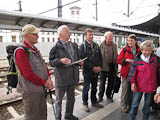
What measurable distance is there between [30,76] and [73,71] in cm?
95

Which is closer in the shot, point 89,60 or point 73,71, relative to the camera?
point 73,71

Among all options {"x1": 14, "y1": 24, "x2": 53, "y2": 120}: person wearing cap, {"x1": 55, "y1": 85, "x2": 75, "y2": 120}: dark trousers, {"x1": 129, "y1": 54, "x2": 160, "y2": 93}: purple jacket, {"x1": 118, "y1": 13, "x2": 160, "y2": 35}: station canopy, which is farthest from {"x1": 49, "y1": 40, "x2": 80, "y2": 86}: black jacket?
{"x1": 118, "y1": 13, "x2": 160, "y2": 35}: station canopy

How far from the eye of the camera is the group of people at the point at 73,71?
6.13 ft

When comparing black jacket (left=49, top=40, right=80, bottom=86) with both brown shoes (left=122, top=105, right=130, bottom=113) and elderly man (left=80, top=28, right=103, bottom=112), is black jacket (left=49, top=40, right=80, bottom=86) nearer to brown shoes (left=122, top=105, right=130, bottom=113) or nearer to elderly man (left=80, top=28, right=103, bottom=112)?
elderly man (left=80, top=28, right=103, bottom=112)

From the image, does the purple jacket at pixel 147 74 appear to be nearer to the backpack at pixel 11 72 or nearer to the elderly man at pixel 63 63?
the elderly man at pixel 63 63

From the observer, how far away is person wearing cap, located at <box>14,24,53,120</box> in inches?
69.6

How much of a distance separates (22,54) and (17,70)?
260 mm

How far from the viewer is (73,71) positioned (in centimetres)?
258

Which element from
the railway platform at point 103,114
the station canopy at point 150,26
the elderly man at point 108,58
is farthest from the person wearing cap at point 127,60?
the station canopy at point 150,26

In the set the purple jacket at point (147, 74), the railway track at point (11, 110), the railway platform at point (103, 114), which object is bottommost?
the railway track at point (11, 110)

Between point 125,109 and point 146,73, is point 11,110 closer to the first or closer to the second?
point 125,109

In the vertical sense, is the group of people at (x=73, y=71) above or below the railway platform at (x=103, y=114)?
above

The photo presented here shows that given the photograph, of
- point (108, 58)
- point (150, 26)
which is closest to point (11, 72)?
point (108, 58)

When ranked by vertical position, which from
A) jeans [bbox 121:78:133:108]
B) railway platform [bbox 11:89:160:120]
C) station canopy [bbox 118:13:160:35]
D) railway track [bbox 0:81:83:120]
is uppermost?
station canopy [bbox 118:13:160:35]
